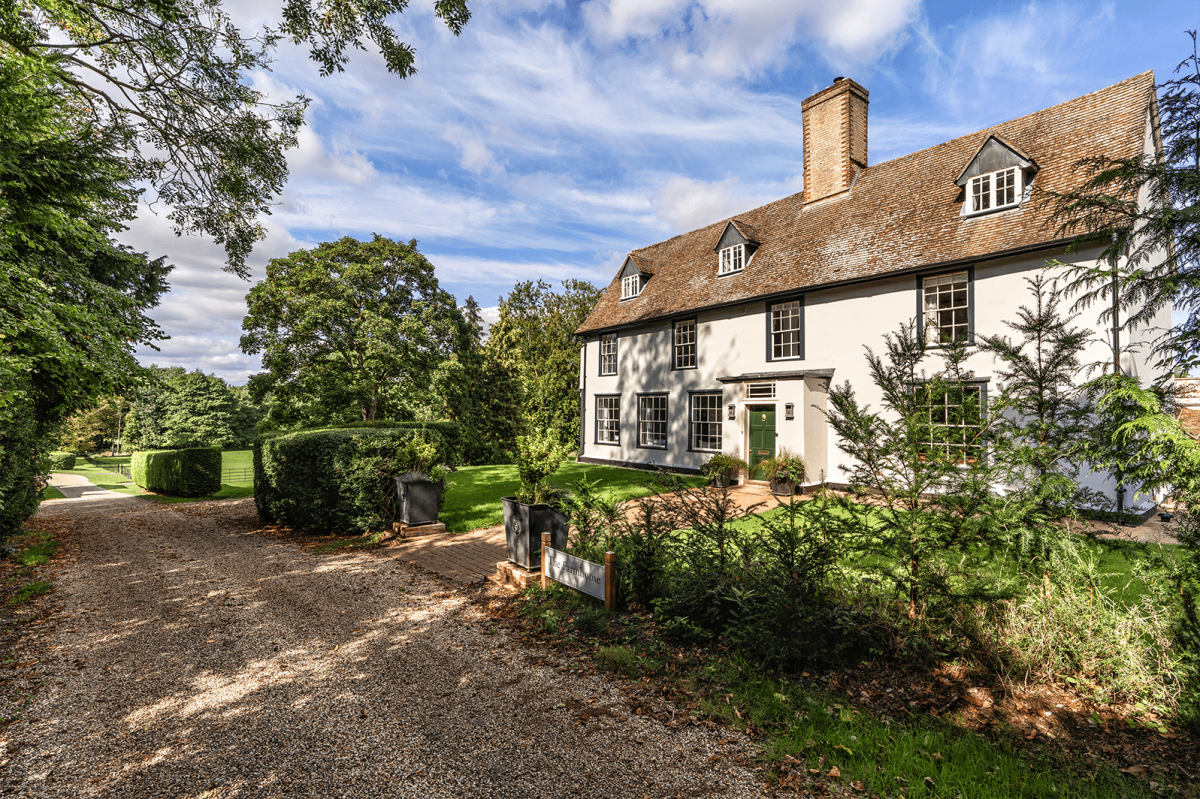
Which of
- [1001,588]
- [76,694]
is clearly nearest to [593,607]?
[1001,588]

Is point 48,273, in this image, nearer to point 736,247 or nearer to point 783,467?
point 783,467

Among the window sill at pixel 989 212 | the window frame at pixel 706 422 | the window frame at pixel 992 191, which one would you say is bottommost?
the window frame at pixel 706 422

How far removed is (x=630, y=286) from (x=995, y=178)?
44.1 feet

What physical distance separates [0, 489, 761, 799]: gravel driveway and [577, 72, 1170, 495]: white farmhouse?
6281mm

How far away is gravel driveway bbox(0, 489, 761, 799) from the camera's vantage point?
3.56 m

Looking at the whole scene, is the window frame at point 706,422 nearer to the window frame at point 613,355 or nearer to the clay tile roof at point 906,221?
the clay tile roof at point 906,221

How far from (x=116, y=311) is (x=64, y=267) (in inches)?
50.7

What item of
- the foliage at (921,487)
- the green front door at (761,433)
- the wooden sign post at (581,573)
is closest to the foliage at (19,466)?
the wooden sign post at (581,573)

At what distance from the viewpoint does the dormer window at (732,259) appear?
18.9m

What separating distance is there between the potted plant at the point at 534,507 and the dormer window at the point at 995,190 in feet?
42.3

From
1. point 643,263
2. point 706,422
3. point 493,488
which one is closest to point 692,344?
point 706,422

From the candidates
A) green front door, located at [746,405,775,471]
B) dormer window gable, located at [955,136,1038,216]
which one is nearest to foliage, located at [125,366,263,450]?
A: green front door, located at [746,405,775,471]

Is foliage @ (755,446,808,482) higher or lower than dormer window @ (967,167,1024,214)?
lower

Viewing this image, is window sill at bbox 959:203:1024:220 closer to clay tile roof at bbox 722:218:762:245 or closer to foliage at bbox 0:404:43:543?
clay tile roof at bbox 722:218:762:245
